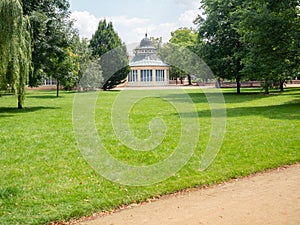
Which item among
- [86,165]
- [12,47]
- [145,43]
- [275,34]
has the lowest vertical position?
[86,165]

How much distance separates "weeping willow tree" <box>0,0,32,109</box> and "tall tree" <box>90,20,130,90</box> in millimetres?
35444

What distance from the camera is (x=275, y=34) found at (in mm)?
19344

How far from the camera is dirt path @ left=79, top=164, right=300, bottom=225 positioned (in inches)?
178

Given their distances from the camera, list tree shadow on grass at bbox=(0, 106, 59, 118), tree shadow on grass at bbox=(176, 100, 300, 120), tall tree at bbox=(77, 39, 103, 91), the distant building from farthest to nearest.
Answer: the distant building < tall tree at bbox=(77, 39, 103, 91) < tree shadow on grass at bbox=(0, 106, 59, 118) < tree shadow on grass at bbox=(176, 100, 300, 120)

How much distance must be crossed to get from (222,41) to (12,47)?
23977mm

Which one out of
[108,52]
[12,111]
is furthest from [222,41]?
[108,52]

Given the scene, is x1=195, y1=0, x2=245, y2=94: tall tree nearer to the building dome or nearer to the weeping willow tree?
the weeping willow tree

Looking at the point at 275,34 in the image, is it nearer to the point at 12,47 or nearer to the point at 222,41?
the point at 12,47

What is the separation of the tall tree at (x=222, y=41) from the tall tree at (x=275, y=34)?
12.6 meters

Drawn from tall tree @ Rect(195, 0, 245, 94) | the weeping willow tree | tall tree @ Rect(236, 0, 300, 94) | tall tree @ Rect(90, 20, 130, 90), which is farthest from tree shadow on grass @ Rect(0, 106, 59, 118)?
tall tree @ Rect(90, 20, 130, 90)

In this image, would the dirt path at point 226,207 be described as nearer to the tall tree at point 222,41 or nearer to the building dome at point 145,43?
the tall tree at point 222,41

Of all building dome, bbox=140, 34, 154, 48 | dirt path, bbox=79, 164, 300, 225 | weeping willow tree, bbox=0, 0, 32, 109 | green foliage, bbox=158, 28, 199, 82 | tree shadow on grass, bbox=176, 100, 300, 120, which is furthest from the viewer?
building dome, bbox=140, 34, 154, 48

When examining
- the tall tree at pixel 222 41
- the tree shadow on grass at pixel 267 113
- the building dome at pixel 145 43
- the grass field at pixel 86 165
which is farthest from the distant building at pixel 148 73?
the grass field at pixel 86 165

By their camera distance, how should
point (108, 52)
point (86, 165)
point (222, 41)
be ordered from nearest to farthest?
point (86, 165) → point (222, 41) → point (108, 52)
